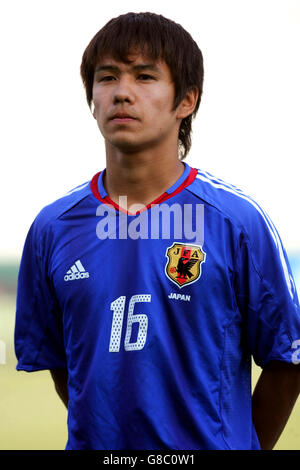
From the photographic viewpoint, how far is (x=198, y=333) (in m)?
2.23

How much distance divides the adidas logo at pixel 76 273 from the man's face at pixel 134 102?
0.46 meters

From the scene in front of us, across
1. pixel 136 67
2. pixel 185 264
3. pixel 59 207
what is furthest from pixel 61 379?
pixel 136 67

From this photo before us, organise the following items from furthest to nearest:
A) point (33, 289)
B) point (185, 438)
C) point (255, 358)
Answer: point (33, 289), point (255, 358), point (185, 438)

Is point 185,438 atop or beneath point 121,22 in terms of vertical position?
beneath

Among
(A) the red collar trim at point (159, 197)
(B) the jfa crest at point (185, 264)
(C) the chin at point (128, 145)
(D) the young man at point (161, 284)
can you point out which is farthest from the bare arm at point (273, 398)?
(C) the chin at point (128, 145)

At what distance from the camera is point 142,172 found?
239 centimetres

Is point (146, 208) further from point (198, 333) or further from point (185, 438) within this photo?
point (185, 438)

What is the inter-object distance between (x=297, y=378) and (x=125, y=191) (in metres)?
0.96

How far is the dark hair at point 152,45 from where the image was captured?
236 cm

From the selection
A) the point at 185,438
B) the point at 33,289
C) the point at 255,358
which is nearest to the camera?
the point at 185,438

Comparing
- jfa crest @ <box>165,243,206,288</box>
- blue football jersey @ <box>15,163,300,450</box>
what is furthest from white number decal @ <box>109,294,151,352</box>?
jfa crest @ <box>165,243,206,288</box>

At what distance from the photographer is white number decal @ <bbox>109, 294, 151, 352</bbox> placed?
7.29ft

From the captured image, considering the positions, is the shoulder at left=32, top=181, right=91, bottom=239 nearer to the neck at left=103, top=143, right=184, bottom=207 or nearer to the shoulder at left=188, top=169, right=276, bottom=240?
the neck at left=103, top=143, right=184, bottom=207
